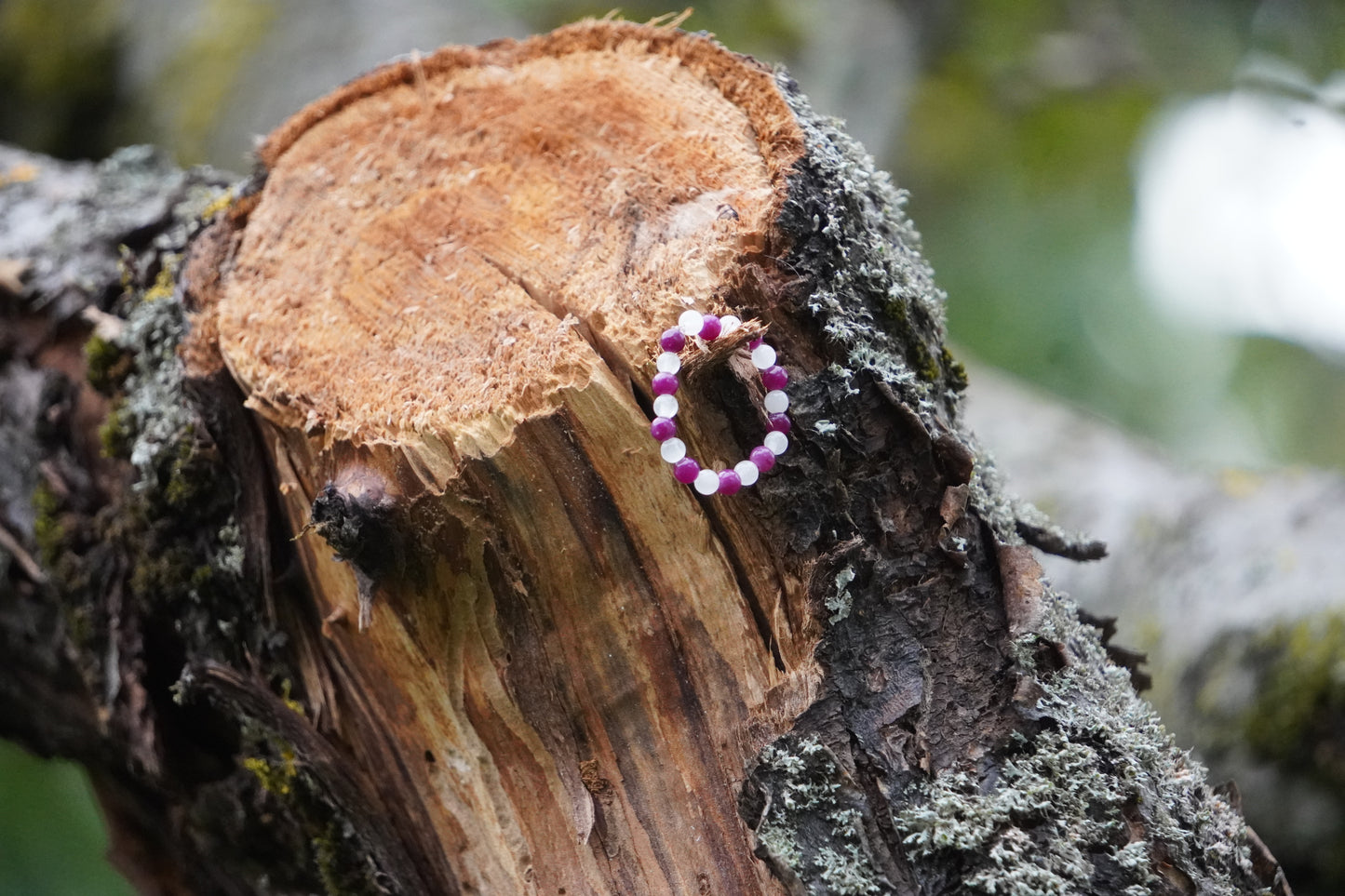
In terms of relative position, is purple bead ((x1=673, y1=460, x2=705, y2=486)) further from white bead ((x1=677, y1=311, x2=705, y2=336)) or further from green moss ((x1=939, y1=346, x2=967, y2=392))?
green moss ((x1=939, y1=346, x2=967, y2=392))

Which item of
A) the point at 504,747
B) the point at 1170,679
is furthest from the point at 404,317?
the point at 1170,679

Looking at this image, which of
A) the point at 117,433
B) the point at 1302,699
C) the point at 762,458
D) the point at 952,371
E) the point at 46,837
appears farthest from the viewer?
the point at 46,837

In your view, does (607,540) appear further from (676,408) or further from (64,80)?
(64,80)

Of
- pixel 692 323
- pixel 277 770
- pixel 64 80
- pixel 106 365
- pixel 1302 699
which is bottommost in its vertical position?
pixel 277 770

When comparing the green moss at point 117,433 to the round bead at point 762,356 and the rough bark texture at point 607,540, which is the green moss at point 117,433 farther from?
the round bead at point 762,356

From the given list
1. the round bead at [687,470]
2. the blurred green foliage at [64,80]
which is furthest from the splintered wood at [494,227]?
the blurred green foliage at [64,80]

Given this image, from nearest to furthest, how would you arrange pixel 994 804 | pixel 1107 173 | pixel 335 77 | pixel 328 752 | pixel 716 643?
pixel 994 804
pixel 716 643
pixel 328 752
pixel 335 77
pixel 1107 173

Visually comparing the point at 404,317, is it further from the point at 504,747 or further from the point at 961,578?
the point at 961,578

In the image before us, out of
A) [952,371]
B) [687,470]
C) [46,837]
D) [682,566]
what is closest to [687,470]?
[687,470]
